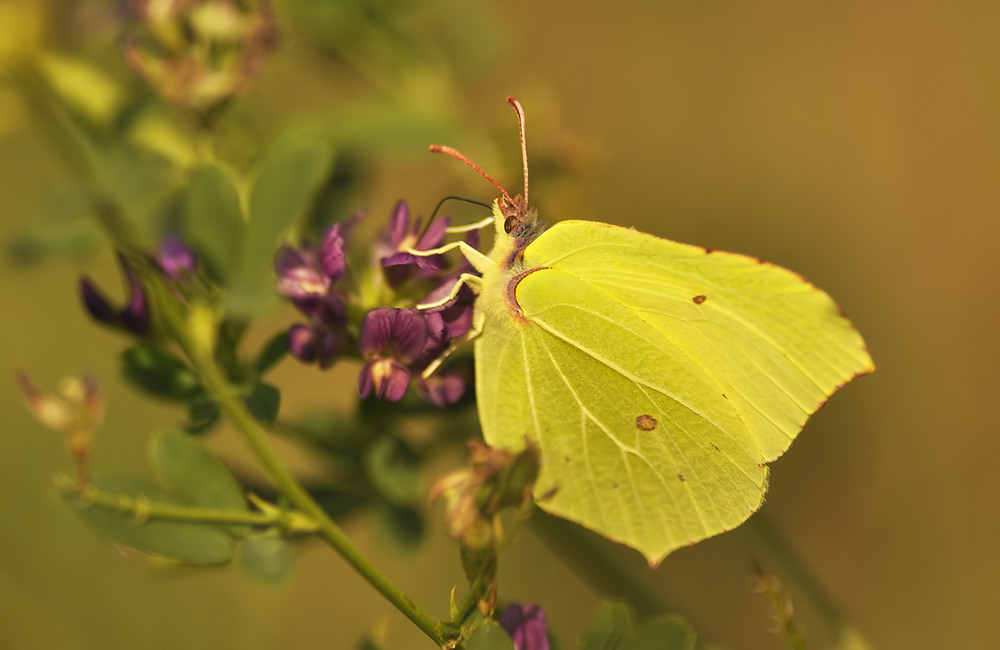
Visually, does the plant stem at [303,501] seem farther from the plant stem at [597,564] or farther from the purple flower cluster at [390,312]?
the plant stem at [597,564]

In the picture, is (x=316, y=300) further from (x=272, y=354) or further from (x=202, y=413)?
(x=202, y=413)

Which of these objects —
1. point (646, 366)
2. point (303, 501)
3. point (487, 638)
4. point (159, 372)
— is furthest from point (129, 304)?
point (646, 366)

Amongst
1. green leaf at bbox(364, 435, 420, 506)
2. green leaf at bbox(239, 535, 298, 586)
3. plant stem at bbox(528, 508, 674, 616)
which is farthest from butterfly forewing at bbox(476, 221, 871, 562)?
green leaf at bbox(239, 535, 298, 586)

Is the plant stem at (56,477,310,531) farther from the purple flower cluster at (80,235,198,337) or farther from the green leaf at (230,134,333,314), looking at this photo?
the green leaf at (230,134,333,314)

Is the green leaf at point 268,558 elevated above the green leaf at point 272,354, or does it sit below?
below

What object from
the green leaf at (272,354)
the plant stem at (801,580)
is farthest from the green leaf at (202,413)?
the plant stem at (801,580)

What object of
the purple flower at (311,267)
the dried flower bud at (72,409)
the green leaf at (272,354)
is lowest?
the green leaf at (272,354)

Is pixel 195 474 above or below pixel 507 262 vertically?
below
